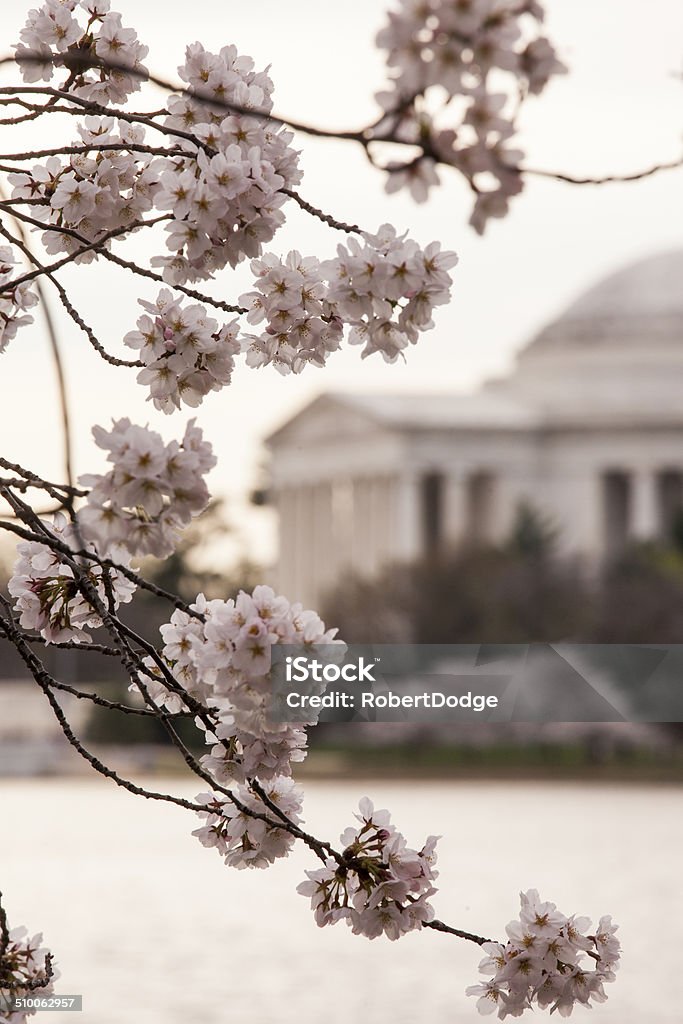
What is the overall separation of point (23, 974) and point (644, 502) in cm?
7700

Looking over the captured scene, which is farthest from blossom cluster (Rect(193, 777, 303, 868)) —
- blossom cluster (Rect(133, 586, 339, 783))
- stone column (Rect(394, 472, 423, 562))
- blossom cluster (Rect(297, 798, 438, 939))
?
stone column (Rect(394, 472, 423, 562))

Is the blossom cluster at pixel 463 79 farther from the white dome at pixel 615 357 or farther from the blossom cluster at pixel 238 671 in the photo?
the white dome at pixel 615 357

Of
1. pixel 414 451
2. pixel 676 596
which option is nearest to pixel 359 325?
pixel 676 596

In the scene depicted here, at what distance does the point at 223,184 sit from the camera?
3.34 m

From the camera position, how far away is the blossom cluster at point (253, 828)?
3738 millimetres

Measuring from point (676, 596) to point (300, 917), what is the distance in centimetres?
3504

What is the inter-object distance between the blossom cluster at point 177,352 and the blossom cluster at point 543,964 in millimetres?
997

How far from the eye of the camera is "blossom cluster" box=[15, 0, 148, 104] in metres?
3.94

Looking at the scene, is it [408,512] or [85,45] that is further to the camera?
[408,512]

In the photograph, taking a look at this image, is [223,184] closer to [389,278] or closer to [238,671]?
[389,278]

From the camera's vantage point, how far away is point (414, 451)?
76.2 meters

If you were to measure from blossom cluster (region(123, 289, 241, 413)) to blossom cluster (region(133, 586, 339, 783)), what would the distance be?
1.16 feet

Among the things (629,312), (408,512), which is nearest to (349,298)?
(408,512)

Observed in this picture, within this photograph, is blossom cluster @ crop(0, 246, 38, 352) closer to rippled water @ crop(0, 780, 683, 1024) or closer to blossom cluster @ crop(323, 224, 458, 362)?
blossom cluster @ crop(323, 224, 458, 362)
